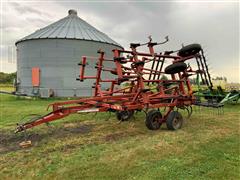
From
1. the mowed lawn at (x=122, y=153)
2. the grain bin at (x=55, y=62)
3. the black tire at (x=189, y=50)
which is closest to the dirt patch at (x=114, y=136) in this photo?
the mowed lawn at (x=122, y=153)

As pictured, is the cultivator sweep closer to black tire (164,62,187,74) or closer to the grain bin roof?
black tire (164,62,187,74)

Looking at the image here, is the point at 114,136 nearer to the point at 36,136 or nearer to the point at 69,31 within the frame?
the point at 36,136

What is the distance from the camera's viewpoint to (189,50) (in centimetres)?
695

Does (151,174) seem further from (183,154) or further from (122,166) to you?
(183,154)

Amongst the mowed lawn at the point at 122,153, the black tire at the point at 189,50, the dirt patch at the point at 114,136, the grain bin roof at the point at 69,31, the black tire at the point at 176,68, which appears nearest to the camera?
the mowed lawn at the point at 122,153

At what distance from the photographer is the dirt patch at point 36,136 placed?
499 centimetres

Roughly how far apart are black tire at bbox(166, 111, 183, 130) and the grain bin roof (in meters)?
13.2

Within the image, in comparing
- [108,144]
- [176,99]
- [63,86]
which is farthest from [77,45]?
[108,144]

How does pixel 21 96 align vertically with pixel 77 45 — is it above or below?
below

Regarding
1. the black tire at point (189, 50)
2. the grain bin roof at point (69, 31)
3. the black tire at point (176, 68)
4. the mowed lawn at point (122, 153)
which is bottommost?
the mowed lawn at point (122, 153)

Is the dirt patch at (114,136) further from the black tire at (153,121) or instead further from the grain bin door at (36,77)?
the grain bin door at (36,77)

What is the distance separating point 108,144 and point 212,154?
206 cm

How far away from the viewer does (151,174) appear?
3529mm

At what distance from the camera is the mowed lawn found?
11.9 feet
